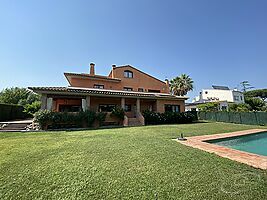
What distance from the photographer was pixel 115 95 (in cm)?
1775

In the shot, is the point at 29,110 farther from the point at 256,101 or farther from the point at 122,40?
the point at 256,101

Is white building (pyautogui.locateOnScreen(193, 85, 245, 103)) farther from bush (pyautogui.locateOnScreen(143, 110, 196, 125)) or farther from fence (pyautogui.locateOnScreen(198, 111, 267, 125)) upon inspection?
bush (pyautogui.locateOnScreen(143, 110, 196, 125))

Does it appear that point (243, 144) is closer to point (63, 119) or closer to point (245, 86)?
point (63, 119)

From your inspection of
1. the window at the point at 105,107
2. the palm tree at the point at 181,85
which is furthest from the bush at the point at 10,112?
the palm tree at the point at 181,85

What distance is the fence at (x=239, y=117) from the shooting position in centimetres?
2140

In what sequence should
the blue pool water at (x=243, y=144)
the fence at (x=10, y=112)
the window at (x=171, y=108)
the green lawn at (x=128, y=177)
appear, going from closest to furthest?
1. the green lawn at (x=128, y=177)
2. the blue pool water at (x=243, y=144)
3. the fence at (x=10, y=112)
4. the window at (x=171, y=108)

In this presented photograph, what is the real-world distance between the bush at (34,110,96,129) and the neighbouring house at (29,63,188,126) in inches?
55.8

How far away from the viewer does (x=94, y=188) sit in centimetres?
311

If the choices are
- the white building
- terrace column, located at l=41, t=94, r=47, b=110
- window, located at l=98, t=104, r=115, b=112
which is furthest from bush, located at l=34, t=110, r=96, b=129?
the white building

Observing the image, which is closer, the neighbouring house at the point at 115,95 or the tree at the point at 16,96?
the neighbouring house at the point at 115,95

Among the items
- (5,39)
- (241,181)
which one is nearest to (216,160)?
(241,181)

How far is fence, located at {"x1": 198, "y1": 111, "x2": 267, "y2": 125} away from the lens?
2140 cm

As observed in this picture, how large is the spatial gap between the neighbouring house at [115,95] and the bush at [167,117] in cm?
103

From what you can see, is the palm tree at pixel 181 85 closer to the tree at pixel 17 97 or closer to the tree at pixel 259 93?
the tree at pixel 259 93
